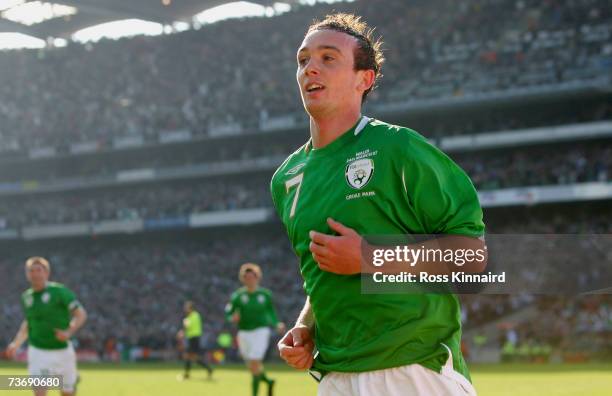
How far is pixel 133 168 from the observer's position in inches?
1921

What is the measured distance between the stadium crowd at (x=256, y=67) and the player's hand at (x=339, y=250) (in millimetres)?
34466

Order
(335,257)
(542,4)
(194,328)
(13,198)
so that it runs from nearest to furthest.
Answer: (335,257), (194,328), (542,4), (13,198)

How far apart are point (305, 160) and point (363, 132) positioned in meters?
0.36

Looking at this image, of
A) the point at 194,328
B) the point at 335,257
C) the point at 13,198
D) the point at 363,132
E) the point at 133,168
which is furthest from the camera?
the point at 13,198

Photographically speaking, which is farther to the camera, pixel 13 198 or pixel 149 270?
pixel 13 198

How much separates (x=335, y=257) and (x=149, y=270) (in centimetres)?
4138

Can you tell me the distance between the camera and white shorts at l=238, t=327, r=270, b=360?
16.9 metres

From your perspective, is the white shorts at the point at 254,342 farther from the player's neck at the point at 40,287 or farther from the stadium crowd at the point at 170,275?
the stadium crowd at the point at 170,275

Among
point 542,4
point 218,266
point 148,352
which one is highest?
point 542,4

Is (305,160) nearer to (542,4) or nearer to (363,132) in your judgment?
(363,132)

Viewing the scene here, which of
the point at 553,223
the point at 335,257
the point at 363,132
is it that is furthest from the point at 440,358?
the point at 553,223

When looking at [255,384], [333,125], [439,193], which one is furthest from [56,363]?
[439,193]

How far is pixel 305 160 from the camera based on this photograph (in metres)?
4.07

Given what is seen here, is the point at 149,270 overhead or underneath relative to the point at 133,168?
underneath
